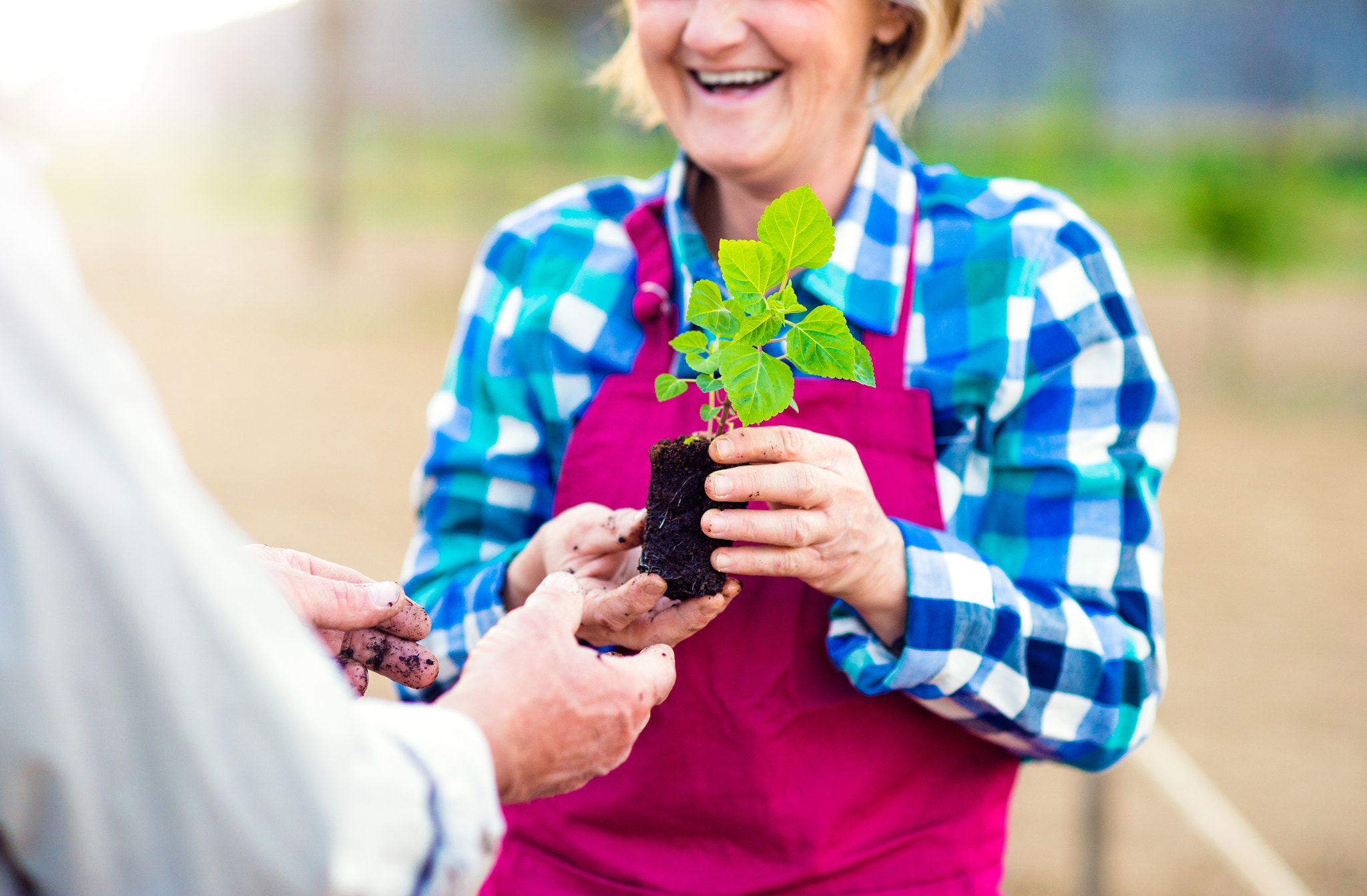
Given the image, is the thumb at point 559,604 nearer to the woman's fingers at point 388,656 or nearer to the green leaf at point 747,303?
the woman's fingers at point 388,656

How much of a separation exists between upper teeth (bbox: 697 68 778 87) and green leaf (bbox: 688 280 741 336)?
16.1 inches

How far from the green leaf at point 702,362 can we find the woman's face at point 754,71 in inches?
15.6

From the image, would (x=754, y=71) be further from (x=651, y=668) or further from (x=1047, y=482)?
(x=651, y=668)

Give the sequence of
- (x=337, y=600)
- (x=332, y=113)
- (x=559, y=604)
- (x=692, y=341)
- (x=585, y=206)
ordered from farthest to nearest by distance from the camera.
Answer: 1. (x=332, y=113)
2. (x=585, y=206)
3. (x=692, y=341)
4. (x=337, y=600)
5. (x=559, y=604)

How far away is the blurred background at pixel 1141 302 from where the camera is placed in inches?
166

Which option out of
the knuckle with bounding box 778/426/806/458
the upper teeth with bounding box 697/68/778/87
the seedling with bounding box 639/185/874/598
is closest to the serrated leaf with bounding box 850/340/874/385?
the seedling with bounding box 639/185/874/598

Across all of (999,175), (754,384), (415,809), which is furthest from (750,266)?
(999,175)

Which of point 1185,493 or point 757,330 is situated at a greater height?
point 757,330

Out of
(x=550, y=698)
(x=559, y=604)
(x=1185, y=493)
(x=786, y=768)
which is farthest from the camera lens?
(x=1185, y=493)

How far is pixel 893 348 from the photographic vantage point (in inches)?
60.1

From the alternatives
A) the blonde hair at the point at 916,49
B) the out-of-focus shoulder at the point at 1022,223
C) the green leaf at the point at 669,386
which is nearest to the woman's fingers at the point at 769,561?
the green leaf at the point at 669,386

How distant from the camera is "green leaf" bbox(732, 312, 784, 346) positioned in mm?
1327

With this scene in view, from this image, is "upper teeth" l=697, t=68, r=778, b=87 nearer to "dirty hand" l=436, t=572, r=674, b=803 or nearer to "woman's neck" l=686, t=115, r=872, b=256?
"woman's neck" l=686, t=115, r=872, b=256

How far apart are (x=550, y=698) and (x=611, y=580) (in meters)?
0.54
